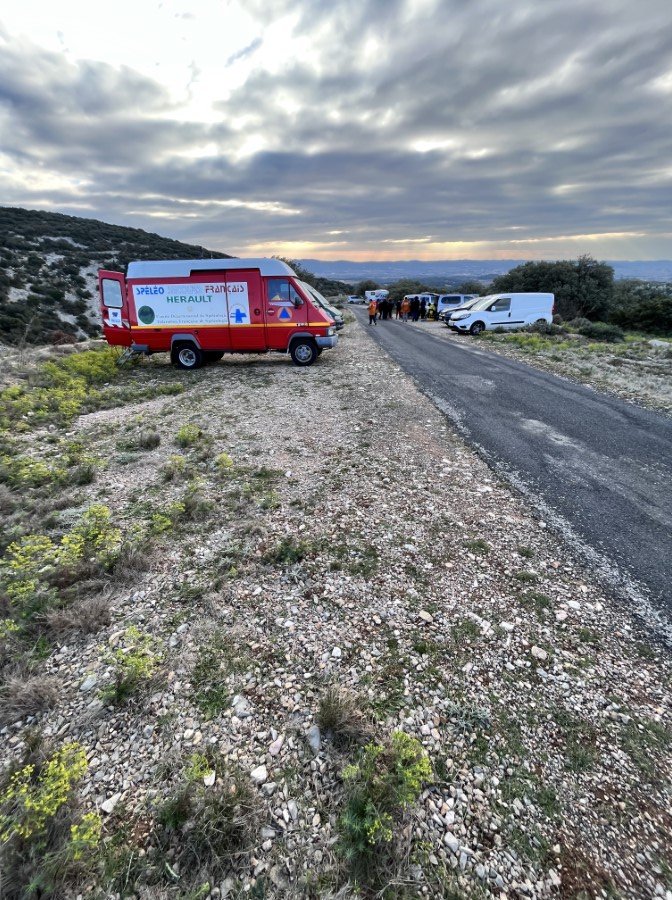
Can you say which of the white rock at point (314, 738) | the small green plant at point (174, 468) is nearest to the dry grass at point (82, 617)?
the white rock at point (314, 738)

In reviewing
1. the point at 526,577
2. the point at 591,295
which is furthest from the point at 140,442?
the point at 591,295

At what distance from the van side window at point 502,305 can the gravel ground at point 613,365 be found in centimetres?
439

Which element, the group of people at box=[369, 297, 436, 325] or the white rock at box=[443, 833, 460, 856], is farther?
the group of people at box=[369, 297, 436, 325]

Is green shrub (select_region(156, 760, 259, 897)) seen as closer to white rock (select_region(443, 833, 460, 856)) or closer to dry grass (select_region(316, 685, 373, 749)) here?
dry grass (select_region(316, 685, 373, 749))

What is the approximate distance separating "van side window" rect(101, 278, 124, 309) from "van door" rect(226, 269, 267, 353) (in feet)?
11.2

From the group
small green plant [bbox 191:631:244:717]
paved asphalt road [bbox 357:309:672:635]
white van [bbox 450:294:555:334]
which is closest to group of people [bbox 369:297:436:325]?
white van [bbox 450:294:555:334]

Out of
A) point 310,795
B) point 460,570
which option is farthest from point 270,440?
point 310,795

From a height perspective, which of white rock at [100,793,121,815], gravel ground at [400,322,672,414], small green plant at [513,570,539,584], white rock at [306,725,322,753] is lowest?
white rock at [100,793,121,815]

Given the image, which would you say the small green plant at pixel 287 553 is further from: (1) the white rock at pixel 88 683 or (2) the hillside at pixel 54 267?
(2) the hillside at pixel 54 267

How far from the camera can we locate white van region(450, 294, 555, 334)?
22766mm

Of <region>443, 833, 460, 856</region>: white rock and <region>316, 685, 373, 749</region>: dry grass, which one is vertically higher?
<region>316, 685, 373, 749</region>: dry grass

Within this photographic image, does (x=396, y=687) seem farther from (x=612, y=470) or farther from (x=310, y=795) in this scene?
(x=612, y=470)

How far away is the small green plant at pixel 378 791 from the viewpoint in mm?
1891

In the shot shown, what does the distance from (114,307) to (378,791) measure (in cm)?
1381
